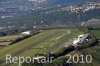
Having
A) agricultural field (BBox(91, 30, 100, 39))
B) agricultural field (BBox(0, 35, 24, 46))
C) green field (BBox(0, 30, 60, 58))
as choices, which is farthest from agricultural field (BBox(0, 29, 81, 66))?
agricultural field (BBox(91, 30, 100, 39))

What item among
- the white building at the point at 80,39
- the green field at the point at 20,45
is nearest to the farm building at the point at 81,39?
the white building at the point at 80,39

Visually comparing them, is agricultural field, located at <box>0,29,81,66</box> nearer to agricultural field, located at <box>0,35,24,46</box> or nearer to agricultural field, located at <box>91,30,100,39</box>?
agricultural field, located at <box>0,35,24,46</box>

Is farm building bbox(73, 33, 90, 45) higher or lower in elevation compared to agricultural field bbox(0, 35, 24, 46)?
higher

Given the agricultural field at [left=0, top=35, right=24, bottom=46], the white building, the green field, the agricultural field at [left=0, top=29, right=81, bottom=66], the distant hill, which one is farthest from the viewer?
the distant hill

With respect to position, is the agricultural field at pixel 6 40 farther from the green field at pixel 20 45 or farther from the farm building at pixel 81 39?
the farm building at pixel 81 39

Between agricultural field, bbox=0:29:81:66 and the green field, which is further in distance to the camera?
the green field

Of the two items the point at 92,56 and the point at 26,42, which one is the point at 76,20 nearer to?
the point at 26,42

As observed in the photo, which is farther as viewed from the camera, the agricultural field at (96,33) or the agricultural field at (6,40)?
the agricultural field at (96,33)

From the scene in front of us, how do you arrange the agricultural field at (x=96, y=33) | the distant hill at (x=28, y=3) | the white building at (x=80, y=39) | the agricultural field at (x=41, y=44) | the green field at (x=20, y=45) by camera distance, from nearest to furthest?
1. the agricultural field at (x=41, y=44)
2. the green field at (x=20, y=45)
3. the white building at (x=80, y=39)
4. the agricultural field at (x=96, y=33)
5. the distant hill at (x=28, y=3)

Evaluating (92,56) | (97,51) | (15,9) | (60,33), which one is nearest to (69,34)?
(60,33)

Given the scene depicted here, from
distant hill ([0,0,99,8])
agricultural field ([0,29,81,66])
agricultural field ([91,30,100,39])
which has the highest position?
agricultural field ([0,29,81,66])

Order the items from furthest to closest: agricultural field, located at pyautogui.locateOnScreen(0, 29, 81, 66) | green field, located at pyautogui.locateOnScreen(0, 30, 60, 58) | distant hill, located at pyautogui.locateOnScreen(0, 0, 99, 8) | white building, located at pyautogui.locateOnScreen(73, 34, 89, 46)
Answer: distant hill, located at pyautogui.locateOnScreen(0, 0, 99, 8), white building, located at pyautogui.locateOnScreen(73, 34, 89, 46), green field, located at pyautogui.locateOnScreen(0, 30, 60, 58), agricultural field, located at pyautogui.locateOnScreen(0, 29, 81, 66)

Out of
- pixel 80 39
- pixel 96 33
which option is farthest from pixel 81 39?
pixel 96 33

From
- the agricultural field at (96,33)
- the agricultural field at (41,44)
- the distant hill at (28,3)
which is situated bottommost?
the distant hill at (28,3)
